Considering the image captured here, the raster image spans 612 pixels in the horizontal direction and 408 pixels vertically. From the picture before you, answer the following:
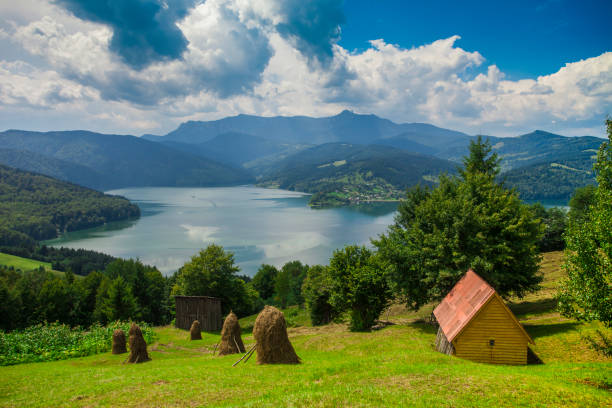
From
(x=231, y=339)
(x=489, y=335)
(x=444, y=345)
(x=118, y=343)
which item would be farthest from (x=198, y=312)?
(x=489, y=335)

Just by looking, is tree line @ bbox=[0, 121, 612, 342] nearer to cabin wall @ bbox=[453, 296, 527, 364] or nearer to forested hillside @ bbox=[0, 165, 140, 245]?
cabin wall @ bbox=[453, 296, 527, 364]

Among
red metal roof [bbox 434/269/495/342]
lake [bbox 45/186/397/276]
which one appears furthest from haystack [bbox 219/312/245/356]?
lake [bbox 45/186/397/276]

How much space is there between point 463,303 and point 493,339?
2287 mm

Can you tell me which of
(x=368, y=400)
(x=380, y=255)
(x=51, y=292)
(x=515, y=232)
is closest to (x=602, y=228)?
(x=515, y=232)

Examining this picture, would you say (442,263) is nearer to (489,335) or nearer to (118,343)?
(489,335)

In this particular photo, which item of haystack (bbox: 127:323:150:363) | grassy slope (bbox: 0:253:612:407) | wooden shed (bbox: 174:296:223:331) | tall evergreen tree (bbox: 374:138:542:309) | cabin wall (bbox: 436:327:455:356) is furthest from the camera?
wooden shed (bbox: 174:296:223:331)

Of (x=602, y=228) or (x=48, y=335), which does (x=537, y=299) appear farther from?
(x=48, y=335)

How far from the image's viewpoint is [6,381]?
14023 millimetres

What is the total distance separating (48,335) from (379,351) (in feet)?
84.7

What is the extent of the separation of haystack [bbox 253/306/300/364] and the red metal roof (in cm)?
888

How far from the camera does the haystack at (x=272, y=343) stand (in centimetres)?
1605

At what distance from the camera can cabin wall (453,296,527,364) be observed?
15750 mm

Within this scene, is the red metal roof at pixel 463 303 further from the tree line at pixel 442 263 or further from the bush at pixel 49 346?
the bush at pixel 49 346

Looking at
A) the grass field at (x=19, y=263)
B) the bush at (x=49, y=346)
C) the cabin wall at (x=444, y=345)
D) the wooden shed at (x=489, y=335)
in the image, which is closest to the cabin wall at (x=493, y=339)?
Result: the wooden shed at (x=489, y=335)
